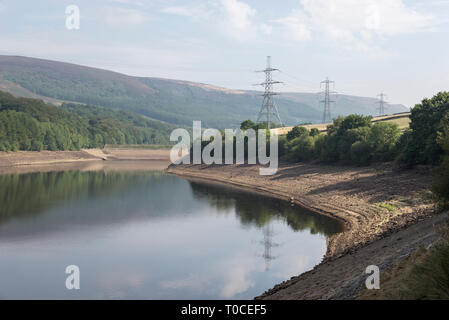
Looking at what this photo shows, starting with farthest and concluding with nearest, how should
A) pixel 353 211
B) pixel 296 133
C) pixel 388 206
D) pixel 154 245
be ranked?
pixel 296 133 < pixel 353 211 < pixel 388 206 < pixel 154 245

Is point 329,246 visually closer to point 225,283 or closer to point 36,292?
point 225,283

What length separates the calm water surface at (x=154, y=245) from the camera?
19922 mm

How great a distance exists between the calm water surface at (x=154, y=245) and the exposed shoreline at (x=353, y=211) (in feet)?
6.18

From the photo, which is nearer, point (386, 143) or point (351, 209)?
point (351, 209)

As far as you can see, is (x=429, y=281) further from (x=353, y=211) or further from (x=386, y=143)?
(x=386, y=143)

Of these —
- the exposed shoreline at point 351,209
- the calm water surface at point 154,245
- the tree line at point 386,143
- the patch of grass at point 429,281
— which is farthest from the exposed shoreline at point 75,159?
the patch of grass at point 429,281

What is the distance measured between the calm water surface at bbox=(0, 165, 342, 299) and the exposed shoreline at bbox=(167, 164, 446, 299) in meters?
1.88

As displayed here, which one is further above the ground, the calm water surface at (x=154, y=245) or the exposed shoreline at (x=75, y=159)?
the calm water surface at (x=154, y=245)

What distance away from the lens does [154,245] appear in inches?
1116

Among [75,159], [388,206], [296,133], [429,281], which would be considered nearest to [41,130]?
[75,159]

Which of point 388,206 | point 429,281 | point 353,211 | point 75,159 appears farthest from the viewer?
point 75,159

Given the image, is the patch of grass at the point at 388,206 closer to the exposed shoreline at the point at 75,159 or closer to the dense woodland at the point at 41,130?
the exposed shoreline at the point at 75,159

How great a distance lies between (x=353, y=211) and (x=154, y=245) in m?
15.3
